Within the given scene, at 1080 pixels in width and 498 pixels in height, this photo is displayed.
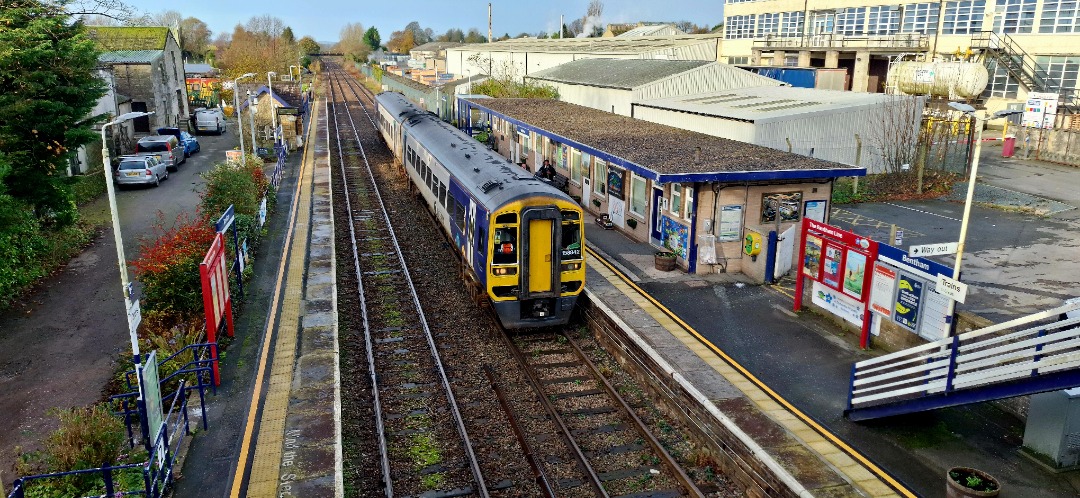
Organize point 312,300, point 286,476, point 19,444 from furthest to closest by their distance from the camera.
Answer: point 312,300
point 19,444
point 286,476

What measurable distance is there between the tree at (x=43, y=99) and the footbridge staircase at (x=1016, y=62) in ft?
141

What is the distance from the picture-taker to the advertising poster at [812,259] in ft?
47.0

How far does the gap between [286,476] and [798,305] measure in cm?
1029

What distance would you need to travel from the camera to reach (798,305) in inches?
586

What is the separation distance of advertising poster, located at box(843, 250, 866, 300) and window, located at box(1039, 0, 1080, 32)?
113 ft

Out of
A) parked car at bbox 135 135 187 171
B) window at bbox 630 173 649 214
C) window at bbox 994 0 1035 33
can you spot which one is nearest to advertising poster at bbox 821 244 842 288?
window at bbox 630 173 649 214

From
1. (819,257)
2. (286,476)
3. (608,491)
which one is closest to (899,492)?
(608,491)

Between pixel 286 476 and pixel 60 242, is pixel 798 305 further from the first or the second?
A: pixel 60 242

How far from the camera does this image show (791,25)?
184 feet

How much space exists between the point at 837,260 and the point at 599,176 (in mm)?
10331

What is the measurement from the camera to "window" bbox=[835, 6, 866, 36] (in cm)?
5062

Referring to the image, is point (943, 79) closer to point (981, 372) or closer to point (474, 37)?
point (981, 372)

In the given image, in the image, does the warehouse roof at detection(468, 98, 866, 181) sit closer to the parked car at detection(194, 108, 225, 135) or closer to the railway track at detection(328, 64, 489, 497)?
the railway track at detection(328, 64, 489, 497)

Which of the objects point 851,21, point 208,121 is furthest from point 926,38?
point 208,121
